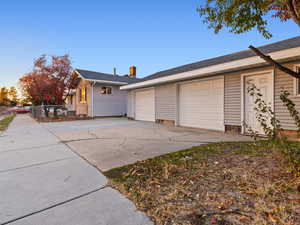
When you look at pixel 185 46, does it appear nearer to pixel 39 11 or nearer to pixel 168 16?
pixel 168 16

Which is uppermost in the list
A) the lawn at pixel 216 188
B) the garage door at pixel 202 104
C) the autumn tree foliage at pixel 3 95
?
the autumn tree foliage at pixel 3 95

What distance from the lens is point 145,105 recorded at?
33.9 feet

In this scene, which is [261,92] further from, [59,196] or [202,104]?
[59,196]

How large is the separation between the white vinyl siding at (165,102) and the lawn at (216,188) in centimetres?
547

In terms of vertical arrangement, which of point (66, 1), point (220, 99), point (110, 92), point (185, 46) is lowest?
point (220, 99)

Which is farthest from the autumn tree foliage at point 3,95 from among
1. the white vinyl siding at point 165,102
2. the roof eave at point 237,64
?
the roof eave at point 237,64

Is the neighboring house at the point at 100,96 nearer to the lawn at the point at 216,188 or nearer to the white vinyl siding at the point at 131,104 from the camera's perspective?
→ the white vinyl siding at the point at 131,104

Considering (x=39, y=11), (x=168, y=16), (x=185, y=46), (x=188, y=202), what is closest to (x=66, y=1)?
(x=39, y=11)

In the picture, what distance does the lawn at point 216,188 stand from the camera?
4.65 feet

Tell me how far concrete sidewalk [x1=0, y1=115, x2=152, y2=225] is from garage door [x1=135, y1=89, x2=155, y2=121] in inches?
276

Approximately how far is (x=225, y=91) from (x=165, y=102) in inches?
132

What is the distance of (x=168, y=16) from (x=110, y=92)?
25.4 ft

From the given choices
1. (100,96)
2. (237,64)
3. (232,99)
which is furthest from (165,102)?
(100,96)

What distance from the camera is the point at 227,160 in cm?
279
